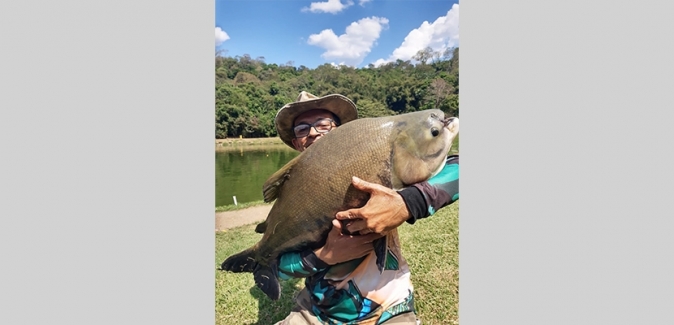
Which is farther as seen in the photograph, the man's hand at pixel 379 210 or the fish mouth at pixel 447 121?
the fish mouth at pixel 447 121

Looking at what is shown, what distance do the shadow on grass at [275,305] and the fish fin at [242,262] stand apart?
1.89ft

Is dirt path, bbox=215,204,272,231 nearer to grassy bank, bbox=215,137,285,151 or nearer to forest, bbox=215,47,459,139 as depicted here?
grassy bank, bbox=215,137,285,151

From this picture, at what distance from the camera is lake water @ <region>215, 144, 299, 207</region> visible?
2.88m

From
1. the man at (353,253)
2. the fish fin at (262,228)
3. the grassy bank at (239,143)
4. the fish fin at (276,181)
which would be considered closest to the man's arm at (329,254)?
the man at (353,253)

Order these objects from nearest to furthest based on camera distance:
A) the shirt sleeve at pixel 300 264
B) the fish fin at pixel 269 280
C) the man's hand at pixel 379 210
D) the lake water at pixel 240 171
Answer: the man's hand at pixel 379 210
the shirt sleeve at pixel 300 264
the fish fin at pixel 269 280
the lake water at pixel 240 171

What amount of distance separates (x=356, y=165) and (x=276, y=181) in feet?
1.85

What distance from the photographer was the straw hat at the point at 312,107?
252 cm

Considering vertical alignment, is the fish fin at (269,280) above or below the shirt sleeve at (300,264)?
below

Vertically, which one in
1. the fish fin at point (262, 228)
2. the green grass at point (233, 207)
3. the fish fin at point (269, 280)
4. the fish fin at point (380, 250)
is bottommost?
the fish fin at point (269, 280)

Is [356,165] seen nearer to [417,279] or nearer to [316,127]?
[316,127]

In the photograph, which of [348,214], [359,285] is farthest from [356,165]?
[359,285]

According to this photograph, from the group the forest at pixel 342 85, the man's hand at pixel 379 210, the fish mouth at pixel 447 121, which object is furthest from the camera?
the forest at pixel 342 85

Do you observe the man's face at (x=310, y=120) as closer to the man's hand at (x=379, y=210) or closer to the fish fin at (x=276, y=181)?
the fish fin at (x=276, y=181)

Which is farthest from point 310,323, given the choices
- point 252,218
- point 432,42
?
point 432,42
